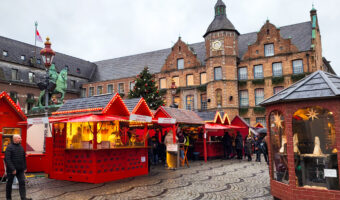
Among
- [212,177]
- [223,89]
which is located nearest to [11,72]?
[223,89]

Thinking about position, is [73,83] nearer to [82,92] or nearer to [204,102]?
[82,92]

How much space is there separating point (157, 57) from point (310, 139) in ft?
146

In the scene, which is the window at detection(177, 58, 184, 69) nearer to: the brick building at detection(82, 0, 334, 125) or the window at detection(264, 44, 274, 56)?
the brick building at detection(82, 0, 334, 125)

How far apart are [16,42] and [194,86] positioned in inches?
1136

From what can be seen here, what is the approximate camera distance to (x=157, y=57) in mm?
50375

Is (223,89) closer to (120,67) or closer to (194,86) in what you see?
(194,86)

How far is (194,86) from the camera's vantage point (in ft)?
140

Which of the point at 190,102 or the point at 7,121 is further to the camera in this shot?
the point at 190,102

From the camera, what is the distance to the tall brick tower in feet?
127

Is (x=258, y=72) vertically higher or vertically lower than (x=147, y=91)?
higher

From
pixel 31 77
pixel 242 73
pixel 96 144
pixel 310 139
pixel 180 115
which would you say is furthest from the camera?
pixel 31 77

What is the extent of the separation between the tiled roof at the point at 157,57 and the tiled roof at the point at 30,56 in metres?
2.10

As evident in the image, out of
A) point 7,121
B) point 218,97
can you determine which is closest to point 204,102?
point 218,97

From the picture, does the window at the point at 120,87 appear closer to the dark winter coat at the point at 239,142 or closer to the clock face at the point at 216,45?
the clock face at the point at 216,45
